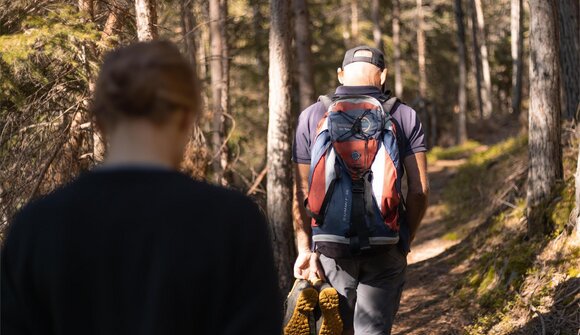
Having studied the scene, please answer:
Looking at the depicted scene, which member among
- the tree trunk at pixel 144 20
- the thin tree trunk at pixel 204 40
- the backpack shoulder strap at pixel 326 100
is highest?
the thin tree trunk at pixel 204 40

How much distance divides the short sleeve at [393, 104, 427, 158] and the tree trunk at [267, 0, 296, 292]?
4154 mm

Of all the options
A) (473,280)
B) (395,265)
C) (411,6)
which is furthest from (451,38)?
(395,265)

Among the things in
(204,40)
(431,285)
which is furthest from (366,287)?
(204,40)

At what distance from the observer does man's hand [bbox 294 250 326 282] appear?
14.2 feet

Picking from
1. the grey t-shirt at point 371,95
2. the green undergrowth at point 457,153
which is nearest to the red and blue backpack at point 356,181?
the grey t-shirt at point 371,95

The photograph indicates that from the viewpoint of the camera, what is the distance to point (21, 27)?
7.63 meters

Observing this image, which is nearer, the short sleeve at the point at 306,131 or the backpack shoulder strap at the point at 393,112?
the backpack shoulder strap at the point at 393,112

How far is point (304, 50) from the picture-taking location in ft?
41.7

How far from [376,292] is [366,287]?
0.19ft

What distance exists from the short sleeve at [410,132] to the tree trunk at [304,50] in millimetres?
8204

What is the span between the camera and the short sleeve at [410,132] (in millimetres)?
4258

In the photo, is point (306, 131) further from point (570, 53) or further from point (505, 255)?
point (570, 53)

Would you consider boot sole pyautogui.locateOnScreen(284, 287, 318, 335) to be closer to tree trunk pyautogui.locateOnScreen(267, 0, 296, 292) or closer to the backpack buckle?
the backpack buckle

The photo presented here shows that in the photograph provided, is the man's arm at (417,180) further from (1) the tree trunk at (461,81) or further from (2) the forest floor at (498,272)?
(1) the tree trunk at (461,81)
